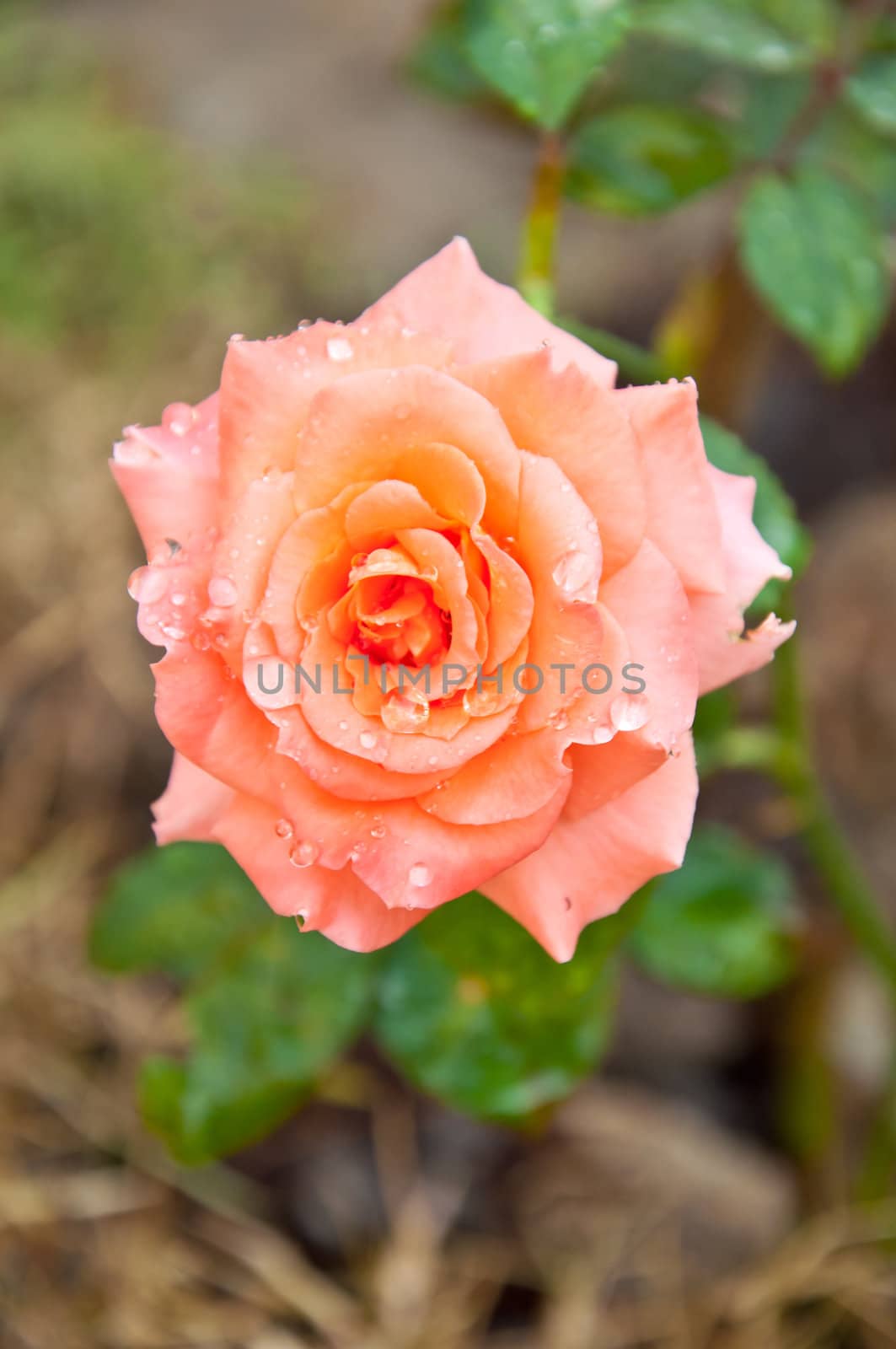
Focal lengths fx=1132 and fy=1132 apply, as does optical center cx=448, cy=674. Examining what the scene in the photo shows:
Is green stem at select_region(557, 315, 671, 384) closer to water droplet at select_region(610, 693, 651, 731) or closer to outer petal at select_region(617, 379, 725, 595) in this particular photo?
outer petal at select_region(617, 379, 725, 595)

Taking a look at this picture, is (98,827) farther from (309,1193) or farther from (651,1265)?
(651,1265)

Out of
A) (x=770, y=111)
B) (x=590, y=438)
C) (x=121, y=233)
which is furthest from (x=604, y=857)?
(x=121, y=233)

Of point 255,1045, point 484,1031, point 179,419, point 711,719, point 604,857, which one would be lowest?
point 255,1045

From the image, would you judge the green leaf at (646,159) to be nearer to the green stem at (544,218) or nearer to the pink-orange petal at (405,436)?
the green stem at (544,218)

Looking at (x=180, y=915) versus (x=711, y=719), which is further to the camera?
(x=180, y=915)

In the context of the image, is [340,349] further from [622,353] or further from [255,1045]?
[255,1045]

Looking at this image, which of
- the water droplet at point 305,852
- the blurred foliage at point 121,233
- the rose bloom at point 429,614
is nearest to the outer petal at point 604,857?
the rose bloom at point 429,614

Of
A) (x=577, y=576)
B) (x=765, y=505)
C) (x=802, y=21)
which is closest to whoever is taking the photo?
(x=577, y=576)
